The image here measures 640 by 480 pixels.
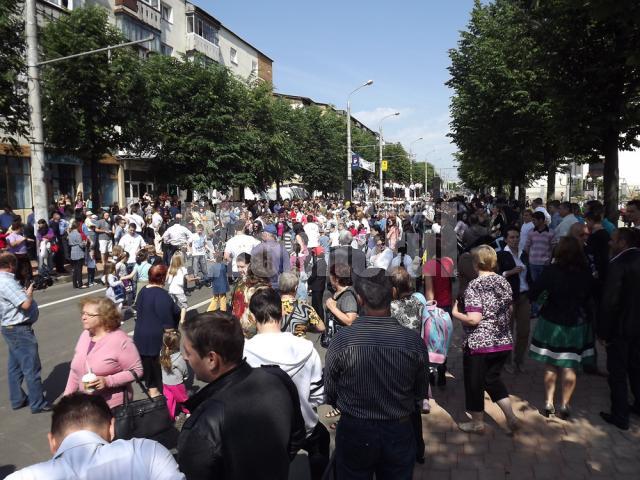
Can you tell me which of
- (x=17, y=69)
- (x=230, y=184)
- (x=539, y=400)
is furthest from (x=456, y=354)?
(x=230, y=184)

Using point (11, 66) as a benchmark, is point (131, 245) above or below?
below

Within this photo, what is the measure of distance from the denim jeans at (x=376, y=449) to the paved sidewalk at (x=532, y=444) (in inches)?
55.1

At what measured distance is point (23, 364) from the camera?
5.58 m

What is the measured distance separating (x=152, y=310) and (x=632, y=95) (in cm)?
1048

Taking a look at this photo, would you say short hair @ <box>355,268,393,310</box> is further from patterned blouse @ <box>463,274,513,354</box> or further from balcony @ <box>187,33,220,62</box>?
balcony @ <box>187,33,220,62</box>

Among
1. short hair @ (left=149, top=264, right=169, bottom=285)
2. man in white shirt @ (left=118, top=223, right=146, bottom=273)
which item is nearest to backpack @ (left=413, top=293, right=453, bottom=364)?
short hair @ (left=149, top=264, right=169, bottom=285)

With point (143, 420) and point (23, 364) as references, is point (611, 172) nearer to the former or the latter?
point (143, 420)

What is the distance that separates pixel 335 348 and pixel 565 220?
779 centimetres

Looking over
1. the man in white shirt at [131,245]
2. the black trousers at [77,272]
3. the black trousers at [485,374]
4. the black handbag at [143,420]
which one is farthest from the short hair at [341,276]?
the black trousers at [77,272]

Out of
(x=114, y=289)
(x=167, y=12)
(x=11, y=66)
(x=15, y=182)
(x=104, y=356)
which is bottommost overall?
(x=114, y=289)

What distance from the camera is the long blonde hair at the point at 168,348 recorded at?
202 inches

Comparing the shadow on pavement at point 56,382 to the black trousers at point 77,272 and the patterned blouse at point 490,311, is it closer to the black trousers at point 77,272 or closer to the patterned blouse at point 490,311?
the patterned blouse at point 490,311

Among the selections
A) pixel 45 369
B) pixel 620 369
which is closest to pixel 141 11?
pixel 45 369

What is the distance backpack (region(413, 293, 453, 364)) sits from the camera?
519 centimetres
